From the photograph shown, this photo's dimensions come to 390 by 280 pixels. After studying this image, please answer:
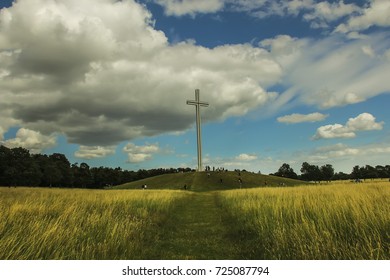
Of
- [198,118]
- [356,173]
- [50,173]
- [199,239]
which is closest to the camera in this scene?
[199,239]

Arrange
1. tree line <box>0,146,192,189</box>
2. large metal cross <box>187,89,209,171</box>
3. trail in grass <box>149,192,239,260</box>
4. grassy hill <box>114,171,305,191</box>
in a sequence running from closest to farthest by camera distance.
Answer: trail in grass <box>149,192,239,260</box> → grassy hill <box>114,171,305,191</box> → large metal cross <box>187,89,209,171</box> → tree line <box>0,146,192,189</box>

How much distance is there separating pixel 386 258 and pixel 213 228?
8.55 metres

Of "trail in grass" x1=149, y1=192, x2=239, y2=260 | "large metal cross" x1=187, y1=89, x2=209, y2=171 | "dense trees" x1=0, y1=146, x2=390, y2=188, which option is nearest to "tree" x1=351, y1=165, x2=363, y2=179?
"dense trees" x1=0, y1=146, x2=390, y2=188

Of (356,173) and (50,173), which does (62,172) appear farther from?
(356,173)

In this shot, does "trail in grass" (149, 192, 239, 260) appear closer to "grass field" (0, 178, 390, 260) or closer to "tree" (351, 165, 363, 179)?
"grass field" (0, 178, 390, 260)

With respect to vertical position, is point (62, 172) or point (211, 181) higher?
point (62, 172)

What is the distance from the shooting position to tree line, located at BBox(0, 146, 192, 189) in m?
112

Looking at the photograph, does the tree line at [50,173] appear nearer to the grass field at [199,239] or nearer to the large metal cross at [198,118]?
the large metal cross at [198,118]

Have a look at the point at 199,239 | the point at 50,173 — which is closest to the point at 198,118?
the point at 50,173

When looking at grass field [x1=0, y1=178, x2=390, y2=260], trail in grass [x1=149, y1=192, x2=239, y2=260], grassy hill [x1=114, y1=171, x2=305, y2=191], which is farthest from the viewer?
grassy hill [x1=114, y1=171, x2=305, y2=191]

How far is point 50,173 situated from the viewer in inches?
4835
